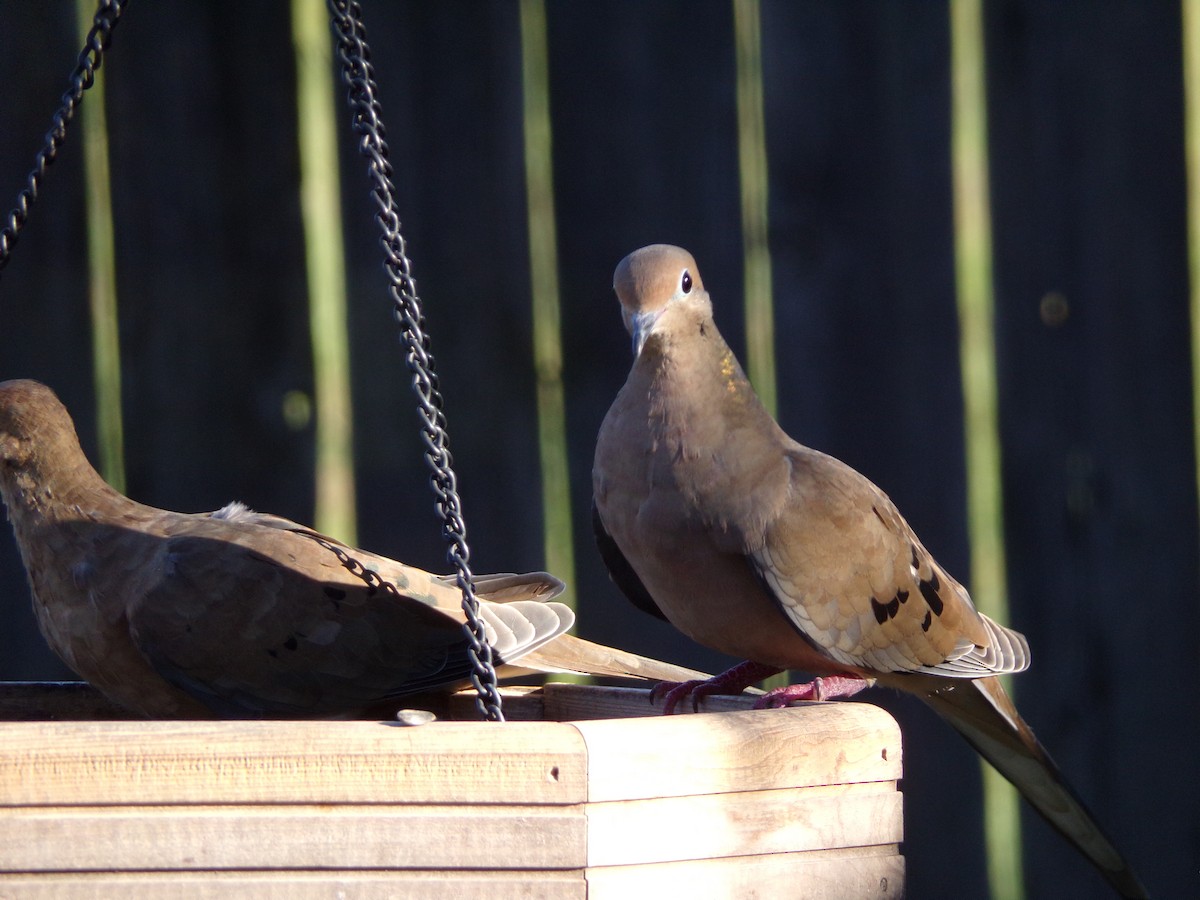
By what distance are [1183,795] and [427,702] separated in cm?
136

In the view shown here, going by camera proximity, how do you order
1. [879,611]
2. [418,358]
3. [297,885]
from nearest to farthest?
[297,885], [418,358], [879,611]

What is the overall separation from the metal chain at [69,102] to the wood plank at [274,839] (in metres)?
0.75

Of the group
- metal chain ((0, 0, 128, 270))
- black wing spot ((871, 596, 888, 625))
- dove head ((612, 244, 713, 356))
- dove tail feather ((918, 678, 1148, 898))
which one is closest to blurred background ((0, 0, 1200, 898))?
dove tail feather ((918, 678, 1148, 898))

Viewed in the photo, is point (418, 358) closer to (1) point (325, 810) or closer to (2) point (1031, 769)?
(1) point (325, 810)

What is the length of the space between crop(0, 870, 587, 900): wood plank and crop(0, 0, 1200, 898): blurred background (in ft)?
3.94

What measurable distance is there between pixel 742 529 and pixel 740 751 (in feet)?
1.74

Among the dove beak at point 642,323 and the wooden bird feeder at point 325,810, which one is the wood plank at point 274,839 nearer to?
the wooden bird feeder at point 325,810

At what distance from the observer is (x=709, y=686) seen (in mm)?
1796

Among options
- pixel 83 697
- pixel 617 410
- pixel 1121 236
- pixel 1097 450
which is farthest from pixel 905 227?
pixel 83 697

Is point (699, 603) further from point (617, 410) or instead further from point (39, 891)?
point (39, 891)

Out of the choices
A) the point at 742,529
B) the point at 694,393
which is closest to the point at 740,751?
the point at 742,529

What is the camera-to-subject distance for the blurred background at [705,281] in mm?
2262

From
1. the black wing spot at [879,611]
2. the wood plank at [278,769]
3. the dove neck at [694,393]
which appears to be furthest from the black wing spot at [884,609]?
the wood plank at [278,769]

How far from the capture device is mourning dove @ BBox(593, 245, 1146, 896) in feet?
5.72
